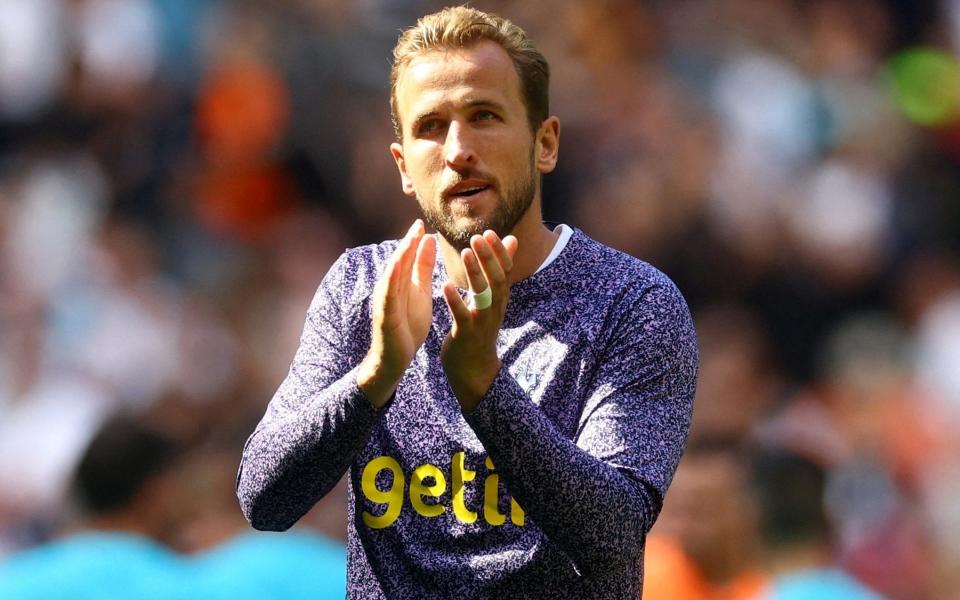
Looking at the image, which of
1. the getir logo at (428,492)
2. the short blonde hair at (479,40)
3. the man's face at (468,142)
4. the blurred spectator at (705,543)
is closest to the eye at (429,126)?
the man's face at (468,142)

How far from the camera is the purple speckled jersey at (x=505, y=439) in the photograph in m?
2.34

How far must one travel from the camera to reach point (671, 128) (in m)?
7.68

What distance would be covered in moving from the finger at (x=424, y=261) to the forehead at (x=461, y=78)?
0.33m

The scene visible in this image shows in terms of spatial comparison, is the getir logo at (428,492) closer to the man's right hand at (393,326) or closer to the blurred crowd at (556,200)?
the man's right hand at (393,326)

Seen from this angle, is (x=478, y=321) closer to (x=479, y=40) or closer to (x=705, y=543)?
(x=479, y=40)

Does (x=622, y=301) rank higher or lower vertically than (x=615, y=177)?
lower

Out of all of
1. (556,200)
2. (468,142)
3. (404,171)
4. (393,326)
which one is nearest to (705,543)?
(404,171)

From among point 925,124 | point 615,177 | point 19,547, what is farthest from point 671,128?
point 19,547

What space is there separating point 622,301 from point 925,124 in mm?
6167

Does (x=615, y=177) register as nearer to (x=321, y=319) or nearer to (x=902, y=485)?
(x=902, y=485)

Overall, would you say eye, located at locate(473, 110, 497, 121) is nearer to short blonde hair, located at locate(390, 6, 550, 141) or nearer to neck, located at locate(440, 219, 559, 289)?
short blonde hair, located at locate(390, 6, 550, 141)

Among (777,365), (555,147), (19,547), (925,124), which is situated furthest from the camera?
(925,124)

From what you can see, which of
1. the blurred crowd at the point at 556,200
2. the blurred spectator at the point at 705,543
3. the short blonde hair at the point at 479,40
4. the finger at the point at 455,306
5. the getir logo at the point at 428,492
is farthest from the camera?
the blurred crowd at the point at 556,200

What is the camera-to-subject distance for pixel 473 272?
2.27 meters
